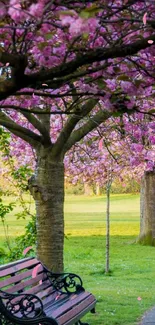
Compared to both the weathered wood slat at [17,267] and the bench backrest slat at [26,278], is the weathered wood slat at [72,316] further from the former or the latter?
the weathered wood slat at [17,267]

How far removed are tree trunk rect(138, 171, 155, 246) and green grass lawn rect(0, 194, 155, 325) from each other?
1.96 feet

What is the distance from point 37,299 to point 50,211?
3.09 meters

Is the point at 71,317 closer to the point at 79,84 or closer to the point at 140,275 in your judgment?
the point at 79,84

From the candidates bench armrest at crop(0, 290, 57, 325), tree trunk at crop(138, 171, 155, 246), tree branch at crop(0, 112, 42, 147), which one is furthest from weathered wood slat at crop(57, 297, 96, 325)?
tree trunk at crop(138, 171, 155, 246)

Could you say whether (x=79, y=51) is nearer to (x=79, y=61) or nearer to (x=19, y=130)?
(x=79, y=61)

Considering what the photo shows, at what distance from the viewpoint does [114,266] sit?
62.0 feet

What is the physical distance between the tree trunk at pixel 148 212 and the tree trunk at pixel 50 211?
16.4 meters

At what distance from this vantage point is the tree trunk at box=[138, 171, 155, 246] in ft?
86.1

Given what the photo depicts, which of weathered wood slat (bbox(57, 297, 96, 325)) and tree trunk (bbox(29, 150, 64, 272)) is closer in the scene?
weathered wood slat (bbox(57, 297, 96, 325))

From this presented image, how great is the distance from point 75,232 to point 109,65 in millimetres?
28911

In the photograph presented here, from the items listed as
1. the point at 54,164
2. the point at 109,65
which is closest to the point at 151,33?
the point at 109,65

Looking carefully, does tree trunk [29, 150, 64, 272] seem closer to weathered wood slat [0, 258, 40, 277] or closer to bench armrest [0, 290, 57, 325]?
weathered wood slat [0, 258, 40, 277]

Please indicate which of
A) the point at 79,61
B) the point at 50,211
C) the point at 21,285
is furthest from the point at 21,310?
the point at 50,211

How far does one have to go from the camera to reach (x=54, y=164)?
10016 millimetres
